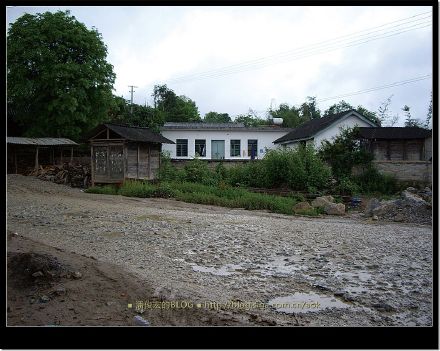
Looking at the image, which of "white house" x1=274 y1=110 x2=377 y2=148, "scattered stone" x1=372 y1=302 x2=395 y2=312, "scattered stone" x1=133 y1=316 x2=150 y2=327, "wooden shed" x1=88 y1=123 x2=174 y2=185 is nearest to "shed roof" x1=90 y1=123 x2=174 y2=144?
"wooden shed" x1=88 y1=123 x2=174 y2=185

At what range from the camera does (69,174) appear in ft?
33.2

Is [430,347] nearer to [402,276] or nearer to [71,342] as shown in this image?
[402,276]

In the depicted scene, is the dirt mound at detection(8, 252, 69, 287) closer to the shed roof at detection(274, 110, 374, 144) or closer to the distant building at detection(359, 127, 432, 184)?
the distant building at detection(359, 127, 432, 184)

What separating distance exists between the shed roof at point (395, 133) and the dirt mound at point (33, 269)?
136 inches

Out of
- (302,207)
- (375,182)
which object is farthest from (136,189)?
(375,182)

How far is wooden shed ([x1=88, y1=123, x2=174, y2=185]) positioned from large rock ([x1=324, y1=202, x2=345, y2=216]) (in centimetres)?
659

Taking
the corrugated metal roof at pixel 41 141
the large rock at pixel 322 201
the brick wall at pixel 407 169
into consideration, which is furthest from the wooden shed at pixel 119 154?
the brick wall at pixel 407 169

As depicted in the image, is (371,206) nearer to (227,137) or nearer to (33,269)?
(33,269)

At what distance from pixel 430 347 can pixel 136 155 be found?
38.3ft

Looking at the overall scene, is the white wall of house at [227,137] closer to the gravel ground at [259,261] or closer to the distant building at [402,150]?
the gravel ground at [259,261]

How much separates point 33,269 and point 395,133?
4.39 m

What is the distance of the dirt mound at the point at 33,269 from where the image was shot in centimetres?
315

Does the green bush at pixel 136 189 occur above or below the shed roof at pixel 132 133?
below

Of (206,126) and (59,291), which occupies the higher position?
(206,126)
